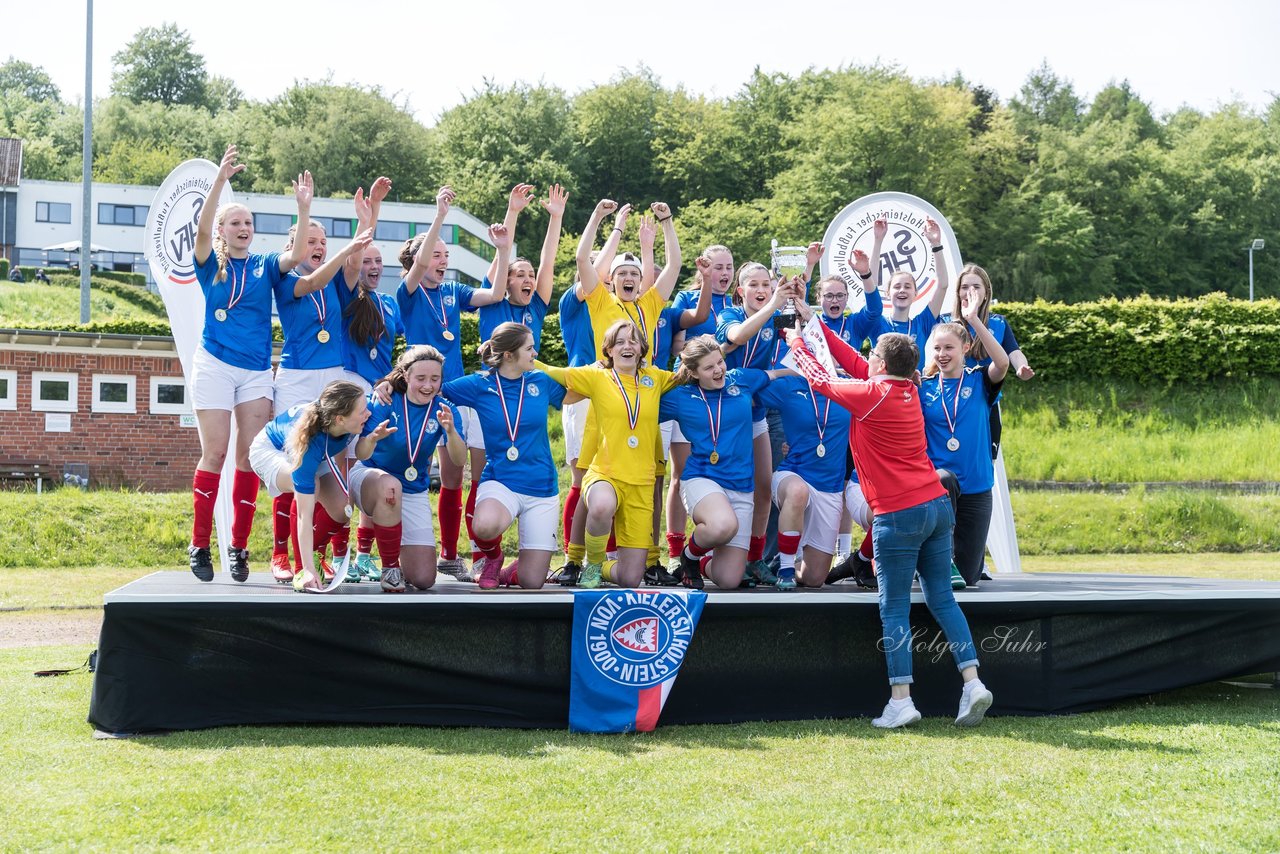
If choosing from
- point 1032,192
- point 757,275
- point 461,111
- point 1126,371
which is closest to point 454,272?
point 461,111

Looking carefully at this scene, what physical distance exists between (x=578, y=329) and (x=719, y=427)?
1279 millimetres

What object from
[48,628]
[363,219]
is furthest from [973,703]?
[48,628]

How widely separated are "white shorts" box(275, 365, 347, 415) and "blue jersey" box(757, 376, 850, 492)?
8.25 feet

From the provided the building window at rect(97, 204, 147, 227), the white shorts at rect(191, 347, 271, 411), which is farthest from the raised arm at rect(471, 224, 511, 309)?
the building window at rect(97, 204, 147, 227)

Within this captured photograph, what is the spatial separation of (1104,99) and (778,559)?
2301 inches

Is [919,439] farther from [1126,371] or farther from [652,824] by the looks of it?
[1126,371]

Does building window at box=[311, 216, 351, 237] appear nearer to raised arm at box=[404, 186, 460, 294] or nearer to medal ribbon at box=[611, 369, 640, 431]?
raised arm at box=[404, 186, 460, 294]

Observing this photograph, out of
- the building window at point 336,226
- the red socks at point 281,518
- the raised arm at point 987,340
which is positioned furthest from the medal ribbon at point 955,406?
the building window at point 336,226

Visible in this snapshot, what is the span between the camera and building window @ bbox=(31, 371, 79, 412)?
22188mm

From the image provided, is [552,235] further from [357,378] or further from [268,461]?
[268,461]

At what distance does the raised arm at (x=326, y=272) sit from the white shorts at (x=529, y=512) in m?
1.40

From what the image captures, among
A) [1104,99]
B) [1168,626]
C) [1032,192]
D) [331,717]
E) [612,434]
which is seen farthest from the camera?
[1104,99]

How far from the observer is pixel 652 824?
12.1 feet

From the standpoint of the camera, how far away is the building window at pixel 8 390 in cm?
2198
